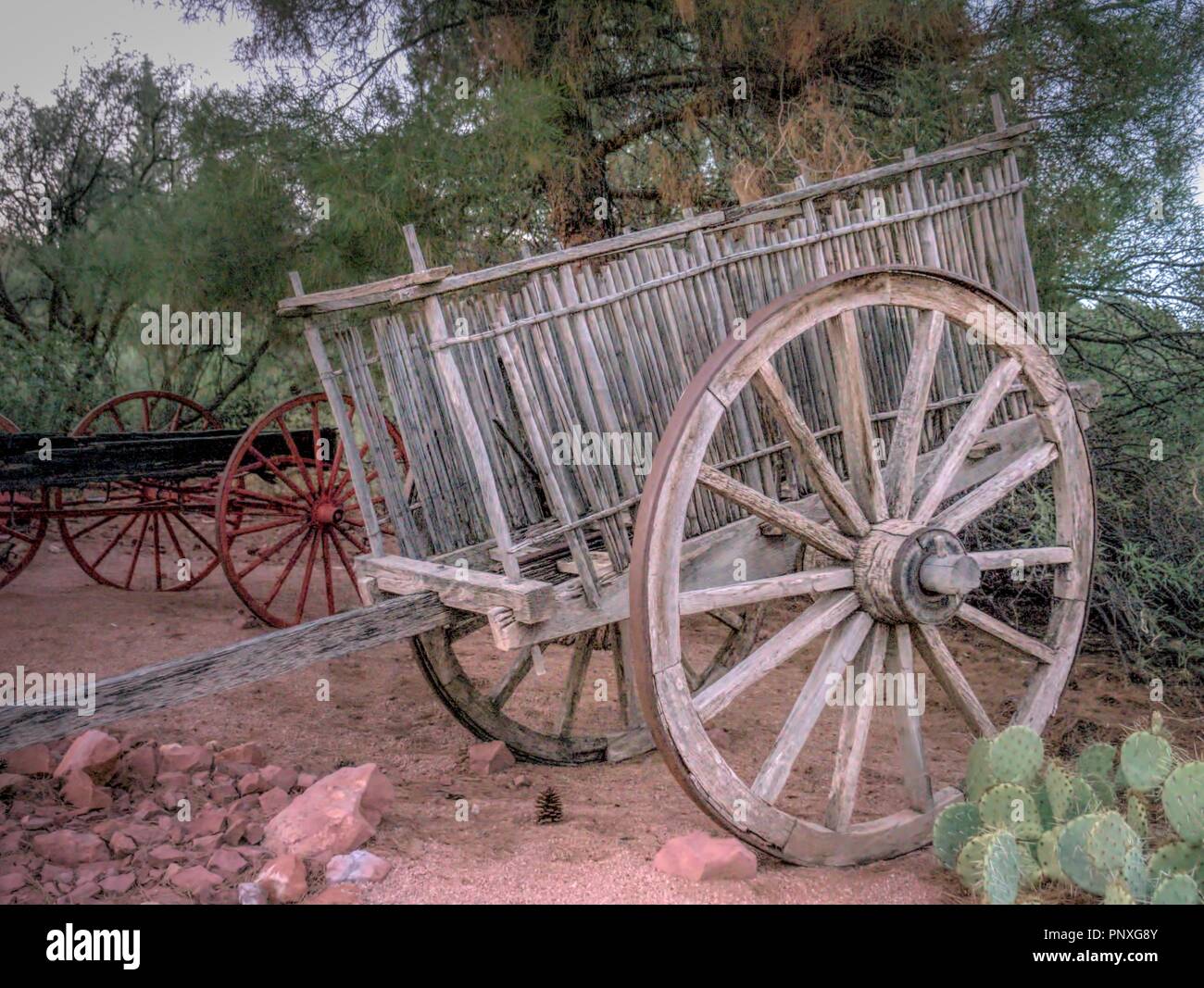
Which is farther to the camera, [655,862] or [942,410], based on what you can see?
[942,410]

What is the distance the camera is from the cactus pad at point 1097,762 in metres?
3.41

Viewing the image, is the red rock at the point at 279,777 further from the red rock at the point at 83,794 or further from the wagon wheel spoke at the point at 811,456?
the wagon wheel spoke at the point at 811,456

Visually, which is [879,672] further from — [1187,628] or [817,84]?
[817,84]

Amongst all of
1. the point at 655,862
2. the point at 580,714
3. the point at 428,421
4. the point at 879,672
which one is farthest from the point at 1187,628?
the point at 428,421

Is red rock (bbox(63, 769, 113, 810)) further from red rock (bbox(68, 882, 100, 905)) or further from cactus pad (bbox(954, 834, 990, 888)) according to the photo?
cactus pad (bbox(954, 834, 990, 888))

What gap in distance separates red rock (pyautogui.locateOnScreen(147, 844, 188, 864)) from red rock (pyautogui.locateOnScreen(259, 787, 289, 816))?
1.26 ft

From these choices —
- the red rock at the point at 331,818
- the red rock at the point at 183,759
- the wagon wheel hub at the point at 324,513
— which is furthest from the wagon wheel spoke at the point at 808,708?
the wagon wheel hub at the point at 324,513

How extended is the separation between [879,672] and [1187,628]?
269cm

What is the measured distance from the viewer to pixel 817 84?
20.0 ft

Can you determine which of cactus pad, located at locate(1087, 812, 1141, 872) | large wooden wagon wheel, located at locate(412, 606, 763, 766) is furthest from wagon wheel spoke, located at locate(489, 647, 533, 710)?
cactus pad, located at locate(1087, 812, 1141, 872)

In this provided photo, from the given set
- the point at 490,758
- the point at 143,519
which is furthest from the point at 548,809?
the point at 143,519

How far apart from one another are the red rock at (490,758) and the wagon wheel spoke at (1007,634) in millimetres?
1840

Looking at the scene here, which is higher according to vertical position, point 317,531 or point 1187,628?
point 317,531

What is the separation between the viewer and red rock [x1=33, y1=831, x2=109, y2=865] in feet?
9.81
